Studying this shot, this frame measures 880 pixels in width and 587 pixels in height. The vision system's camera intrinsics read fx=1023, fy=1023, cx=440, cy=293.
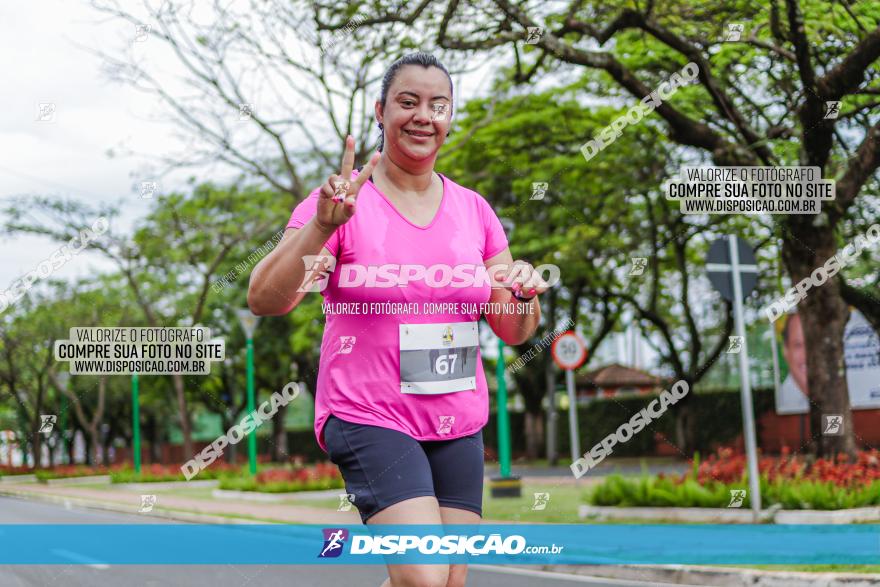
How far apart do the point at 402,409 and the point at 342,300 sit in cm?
32

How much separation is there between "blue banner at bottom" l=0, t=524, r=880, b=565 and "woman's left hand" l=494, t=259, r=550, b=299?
77 cm

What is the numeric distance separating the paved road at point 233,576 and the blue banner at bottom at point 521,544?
0.20 meters

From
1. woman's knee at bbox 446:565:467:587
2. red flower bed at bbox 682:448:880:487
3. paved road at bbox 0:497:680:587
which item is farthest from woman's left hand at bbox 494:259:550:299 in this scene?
red flower bed at bbox 682:448:880:487

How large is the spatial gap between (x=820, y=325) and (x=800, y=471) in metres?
2.50

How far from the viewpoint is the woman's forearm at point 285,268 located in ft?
7.93

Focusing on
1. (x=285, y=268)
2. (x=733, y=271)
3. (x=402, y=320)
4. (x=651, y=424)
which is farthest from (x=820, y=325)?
(x=651, y=424)

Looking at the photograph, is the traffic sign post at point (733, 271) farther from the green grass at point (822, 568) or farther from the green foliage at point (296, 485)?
the green foliage at point (296, 485)

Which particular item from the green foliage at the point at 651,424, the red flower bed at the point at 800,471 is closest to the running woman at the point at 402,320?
the red flower bed at the point at 800,471

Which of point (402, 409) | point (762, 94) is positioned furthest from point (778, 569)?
point (762, 94)

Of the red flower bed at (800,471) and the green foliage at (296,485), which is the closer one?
the red flower bed at (800,471)

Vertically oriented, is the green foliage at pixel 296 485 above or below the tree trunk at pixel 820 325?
below

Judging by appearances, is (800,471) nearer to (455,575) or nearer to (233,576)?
(233,576)

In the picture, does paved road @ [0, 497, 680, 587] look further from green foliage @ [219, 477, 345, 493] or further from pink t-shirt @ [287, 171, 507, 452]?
green foliage @ [219, 477, 345, 493]

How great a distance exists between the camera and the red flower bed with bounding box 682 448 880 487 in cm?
1023
